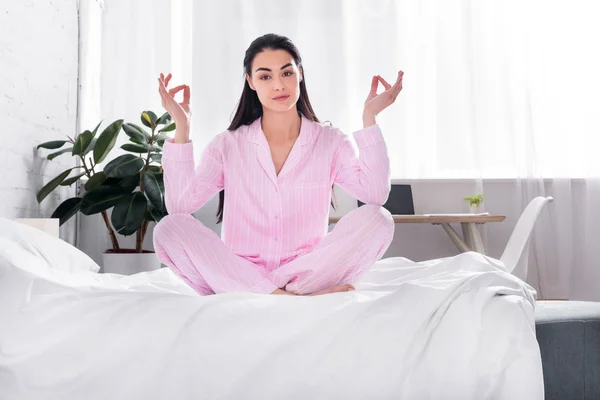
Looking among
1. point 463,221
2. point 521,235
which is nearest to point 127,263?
point 463,221

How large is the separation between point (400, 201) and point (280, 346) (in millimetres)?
2801

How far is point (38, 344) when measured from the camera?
3.47ft

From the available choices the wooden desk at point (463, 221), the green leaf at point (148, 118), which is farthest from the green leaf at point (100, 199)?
the wooden desk at point (463, 221)

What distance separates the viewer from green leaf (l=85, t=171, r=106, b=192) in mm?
3156

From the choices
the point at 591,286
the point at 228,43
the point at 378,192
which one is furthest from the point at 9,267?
the point at 591,286

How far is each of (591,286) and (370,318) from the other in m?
3.15

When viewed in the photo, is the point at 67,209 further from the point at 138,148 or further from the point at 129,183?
the point at 138,148

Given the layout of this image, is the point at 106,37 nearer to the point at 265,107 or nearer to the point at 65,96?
the point at 65,96

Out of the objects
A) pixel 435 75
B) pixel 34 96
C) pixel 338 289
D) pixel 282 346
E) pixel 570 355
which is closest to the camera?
pixel 282 346

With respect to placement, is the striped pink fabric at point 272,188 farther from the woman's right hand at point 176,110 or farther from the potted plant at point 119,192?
the potted plant at point 119,192

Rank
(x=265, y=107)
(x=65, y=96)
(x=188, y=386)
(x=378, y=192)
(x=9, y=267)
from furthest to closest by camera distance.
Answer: (x=65, y=96) < (x=265, y=107) < (x=378, y=192) < (x=9, y=267) < (x=188, y=386)

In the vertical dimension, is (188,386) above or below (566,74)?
below

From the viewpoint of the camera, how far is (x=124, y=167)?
10.3 ft

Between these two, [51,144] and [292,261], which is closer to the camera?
[292,261]
